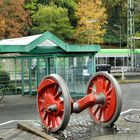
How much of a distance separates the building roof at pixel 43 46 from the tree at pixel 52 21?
4050cm

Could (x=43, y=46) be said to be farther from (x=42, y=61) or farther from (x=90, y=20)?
(x=90, y=20)

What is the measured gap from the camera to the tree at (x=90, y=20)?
181 feet

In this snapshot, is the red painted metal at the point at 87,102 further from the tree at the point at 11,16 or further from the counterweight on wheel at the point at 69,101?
the tree at the point at 11,16

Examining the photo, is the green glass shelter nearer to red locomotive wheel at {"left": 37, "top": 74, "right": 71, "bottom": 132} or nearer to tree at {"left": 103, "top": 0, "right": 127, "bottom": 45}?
red locomotive wheel at {"left": 37, "top": 74, "right": 71, "bottom": 132}

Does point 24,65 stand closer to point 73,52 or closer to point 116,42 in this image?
point 73,52

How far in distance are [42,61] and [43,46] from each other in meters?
1.52

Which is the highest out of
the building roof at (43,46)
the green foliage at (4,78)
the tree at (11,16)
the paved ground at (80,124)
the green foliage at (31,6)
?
the green foliage at (31,6)

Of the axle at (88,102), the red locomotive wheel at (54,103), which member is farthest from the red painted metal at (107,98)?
the red locomotive wheel at (54,103)

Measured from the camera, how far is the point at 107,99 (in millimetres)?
9922

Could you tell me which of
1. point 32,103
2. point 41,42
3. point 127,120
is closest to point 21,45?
point 41,42

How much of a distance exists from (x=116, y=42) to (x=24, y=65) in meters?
53.7

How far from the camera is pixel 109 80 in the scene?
32.6 feet

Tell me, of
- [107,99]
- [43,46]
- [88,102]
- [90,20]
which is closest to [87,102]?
[88,102]

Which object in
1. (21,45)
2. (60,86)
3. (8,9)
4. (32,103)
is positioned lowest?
(32,103)
